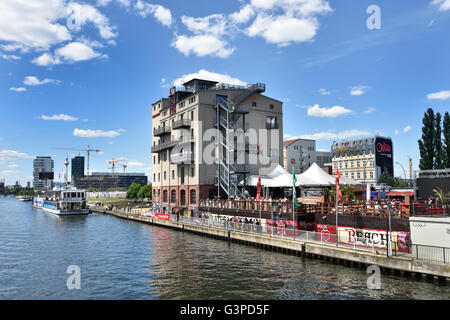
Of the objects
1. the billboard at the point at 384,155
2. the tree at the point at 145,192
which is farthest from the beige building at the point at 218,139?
the tree at the point at 145,192

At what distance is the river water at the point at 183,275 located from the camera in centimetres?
1983

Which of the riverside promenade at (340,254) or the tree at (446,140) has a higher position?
the tree at (446,140)

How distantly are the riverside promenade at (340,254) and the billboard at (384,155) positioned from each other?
3286 inches

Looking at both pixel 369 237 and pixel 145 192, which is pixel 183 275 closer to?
pixel 369 237

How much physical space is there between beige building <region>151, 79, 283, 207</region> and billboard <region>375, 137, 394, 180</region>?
5937 cm

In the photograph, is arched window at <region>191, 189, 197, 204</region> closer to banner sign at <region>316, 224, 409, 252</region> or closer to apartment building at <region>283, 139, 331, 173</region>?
banner sign at <region>316, 224, 409, 252</region>

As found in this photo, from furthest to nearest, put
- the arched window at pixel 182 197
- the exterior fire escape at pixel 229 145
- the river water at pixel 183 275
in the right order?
the arched window at pixel 182 197, the exterior fire escape at pixel 229 145, the river water at pixel 183 275

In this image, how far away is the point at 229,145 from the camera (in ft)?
186

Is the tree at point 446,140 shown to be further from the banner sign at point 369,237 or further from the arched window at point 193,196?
the arched window at point 193,196

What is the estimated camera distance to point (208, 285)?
21.5 metres

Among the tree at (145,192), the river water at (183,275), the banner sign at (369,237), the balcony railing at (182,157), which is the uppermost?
the balcony railing at (182,157)

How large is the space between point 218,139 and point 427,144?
122 feet

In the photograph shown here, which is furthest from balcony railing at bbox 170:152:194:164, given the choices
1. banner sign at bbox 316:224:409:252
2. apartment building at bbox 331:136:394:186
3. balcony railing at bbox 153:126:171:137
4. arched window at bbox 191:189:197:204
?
apartment building at bbox 331:136:394:186
